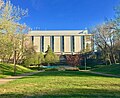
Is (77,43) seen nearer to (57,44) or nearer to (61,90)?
(57,44)

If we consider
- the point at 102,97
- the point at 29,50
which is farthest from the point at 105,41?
the point at 102,97

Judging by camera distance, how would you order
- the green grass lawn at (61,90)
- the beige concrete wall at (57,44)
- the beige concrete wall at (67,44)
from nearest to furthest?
the green grass lawn at (61,90) < the beige concrete wall at (67,44) < the beige concrete wall at (57,44)

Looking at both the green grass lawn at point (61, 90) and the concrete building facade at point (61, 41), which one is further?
the concrete building facade at point (61, 41)

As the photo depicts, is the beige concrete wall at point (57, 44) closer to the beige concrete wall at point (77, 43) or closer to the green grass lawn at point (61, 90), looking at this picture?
the beige concrete wall at point (77, 43)

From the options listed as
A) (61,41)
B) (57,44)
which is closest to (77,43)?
(61,41)

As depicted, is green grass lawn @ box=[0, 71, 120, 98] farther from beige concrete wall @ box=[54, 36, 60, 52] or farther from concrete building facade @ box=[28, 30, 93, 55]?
beige concrete wall @ box=[54, 36, 60, 52]

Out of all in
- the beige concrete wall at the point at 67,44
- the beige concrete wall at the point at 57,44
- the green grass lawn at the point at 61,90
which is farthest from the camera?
the beige concrete wall at the point at 57,44

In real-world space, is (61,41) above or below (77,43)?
above

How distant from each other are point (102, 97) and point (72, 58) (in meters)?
85.7

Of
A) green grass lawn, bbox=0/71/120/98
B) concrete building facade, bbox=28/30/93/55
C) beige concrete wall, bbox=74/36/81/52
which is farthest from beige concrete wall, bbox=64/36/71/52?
green grass lawn, bbox=0/71/120/98

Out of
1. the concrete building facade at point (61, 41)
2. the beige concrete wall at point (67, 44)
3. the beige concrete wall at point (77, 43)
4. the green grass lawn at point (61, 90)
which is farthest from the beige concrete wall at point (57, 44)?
the green grass lawn at point (61, 90)

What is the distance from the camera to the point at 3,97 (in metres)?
12.1

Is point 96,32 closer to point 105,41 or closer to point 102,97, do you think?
point 105,41

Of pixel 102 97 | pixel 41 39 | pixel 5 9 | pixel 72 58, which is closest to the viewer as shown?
pixel 102 97
